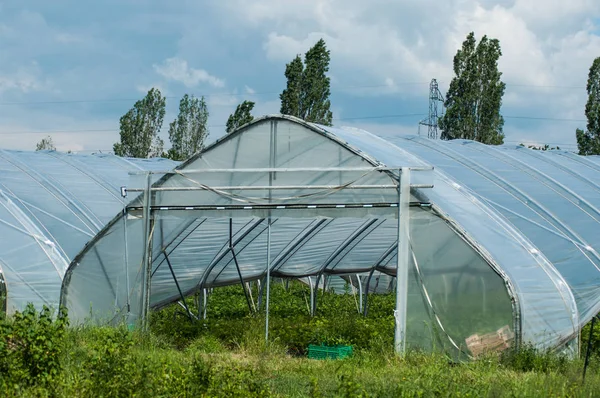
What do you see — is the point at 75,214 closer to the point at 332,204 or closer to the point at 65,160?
the point at 65,160

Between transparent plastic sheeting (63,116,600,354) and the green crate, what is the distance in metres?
1.69

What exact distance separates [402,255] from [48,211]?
31.0 feet

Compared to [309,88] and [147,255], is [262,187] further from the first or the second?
[309,88]

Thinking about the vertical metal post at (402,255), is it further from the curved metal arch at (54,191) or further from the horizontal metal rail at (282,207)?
the curved metal arch at (54,191)

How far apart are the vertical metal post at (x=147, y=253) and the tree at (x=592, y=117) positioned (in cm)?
2327

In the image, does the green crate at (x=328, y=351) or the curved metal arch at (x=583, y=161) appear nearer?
the green crate at (x=328, y=351)

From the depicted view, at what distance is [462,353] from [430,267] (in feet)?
4.04

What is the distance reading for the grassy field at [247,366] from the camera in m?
7.89

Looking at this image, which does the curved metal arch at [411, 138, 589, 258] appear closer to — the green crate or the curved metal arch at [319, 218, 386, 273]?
the curved metal arch at [319, 218, 386, 273]

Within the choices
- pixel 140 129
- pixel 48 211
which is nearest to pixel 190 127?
pixel 140 129

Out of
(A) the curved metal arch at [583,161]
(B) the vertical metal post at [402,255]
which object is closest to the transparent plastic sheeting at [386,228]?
(B) the vertical metal post at [402,255]

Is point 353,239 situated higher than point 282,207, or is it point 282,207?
point 282,207

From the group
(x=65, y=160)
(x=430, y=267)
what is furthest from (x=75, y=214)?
(x=430, y=267)

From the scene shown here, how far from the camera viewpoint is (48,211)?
18.4 m
